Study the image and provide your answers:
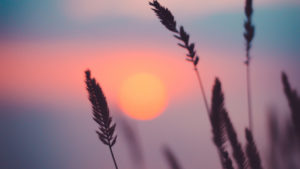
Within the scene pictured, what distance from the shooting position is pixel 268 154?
4.09 ft

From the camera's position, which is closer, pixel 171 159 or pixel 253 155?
pixel 253 155

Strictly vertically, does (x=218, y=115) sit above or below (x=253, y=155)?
above

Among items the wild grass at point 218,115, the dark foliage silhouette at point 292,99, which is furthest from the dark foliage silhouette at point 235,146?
the dark foliage silhouette at point 292,99

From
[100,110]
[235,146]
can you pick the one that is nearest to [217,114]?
[235,146]

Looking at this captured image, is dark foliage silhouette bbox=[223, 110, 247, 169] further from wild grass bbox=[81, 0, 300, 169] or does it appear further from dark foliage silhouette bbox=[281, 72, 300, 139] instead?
dark foliage silhouette bbox=[281, 72, 300, 139]

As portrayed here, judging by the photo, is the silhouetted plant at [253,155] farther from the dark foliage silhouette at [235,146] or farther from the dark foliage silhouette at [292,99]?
the dark foliage silhouette at [292,99]

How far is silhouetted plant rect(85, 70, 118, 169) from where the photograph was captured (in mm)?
613

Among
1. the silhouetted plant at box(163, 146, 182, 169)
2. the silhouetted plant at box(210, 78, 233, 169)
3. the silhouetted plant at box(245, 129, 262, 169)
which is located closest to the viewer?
the silhouetted plant at box(210, 78, 233, 169)

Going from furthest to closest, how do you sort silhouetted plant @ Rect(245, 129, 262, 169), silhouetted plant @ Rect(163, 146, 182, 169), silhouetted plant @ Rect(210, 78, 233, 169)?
silhouetted plant @ Rect(163, 146, 182, 169)
silhouetted plant @ Rect(245, 129, 262, 169)
silhouetted plant @ Rect(210, 78, 233, 169)

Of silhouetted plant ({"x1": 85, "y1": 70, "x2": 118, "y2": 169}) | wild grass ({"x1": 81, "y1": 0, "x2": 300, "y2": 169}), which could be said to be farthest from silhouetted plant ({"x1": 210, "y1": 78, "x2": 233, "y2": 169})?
silhouetted plant ({"x1": 85, "y1": 70, "x2": 118, "y2": 169})

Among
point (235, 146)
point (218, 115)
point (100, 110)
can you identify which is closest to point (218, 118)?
point (218, 115)

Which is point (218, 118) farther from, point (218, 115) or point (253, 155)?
point (253, 155)

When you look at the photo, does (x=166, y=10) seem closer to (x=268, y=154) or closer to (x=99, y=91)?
(x=99, y=91)

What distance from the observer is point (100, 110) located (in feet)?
2.08
